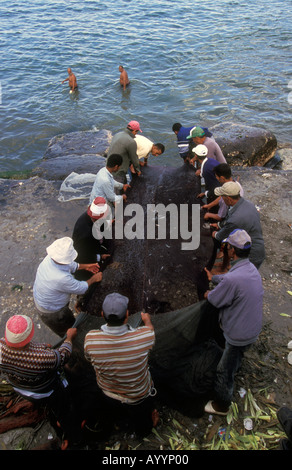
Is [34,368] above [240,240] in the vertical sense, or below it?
below

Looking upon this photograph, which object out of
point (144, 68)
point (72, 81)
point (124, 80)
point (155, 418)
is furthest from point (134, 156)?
point (144, 68)

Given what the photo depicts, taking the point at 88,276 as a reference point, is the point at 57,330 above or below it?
below

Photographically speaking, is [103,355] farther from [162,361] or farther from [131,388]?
[162,361]

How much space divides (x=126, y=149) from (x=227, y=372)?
414 centimetres

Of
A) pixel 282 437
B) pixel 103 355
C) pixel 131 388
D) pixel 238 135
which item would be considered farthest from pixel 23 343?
pixel 238 135

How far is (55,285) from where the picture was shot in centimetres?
356

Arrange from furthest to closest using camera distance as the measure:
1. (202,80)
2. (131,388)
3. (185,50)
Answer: (185,50)
(202,80)
(131,388)

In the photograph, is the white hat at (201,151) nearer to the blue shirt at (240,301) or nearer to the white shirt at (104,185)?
the white shirt at (104,185)

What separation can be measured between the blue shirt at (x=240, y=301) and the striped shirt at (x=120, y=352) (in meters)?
0.80

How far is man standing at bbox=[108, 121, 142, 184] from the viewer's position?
5805 mm

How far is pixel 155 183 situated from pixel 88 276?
7.95 feet

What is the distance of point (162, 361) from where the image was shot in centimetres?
339

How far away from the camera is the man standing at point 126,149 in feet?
19.0

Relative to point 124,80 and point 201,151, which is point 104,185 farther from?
point 124,80
